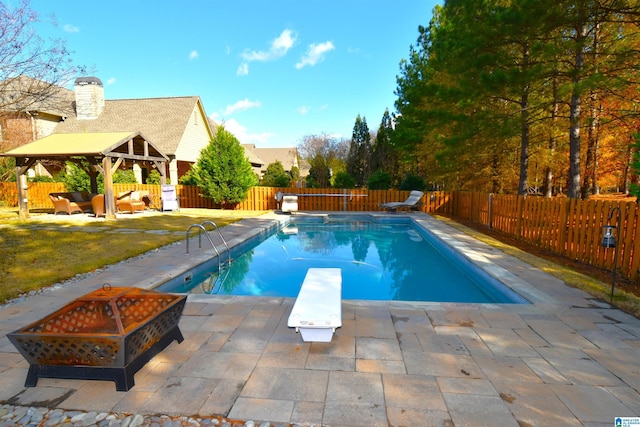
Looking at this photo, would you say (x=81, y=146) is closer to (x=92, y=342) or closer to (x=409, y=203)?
(x=92, y=342)

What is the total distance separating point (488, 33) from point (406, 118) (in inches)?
430

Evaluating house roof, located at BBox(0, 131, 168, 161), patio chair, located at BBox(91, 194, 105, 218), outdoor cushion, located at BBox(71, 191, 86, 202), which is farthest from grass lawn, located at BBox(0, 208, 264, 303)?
house roof, located at BBox(0, 131, 168, 161)

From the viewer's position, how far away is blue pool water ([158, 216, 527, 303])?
5531mm

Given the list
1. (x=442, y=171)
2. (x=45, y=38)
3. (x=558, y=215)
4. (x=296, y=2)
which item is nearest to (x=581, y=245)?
(x=558, y=215)

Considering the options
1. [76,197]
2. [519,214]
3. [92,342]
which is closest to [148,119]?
[76,197]

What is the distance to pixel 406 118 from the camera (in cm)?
1833

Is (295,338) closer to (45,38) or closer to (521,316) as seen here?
(521,316)

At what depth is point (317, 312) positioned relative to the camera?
119 inches

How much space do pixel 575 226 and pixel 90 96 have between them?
28.2 metres

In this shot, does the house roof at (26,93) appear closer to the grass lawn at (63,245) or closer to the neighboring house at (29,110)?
the neighboring house at (29,110)

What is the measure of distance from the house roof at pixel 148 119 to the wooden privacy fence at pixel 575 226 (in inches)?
713

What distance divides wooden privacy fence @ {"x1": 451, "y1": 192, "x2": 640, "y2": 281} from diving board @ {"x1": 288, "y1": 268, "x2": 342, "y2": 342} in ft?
11.9

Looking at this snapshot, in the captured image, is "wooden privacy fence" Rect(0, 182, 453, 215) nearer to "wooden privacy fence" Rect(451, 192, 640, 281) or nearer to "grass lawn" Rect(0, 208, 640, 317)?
"grass lawn" Rect(0, 208, 640, 317)

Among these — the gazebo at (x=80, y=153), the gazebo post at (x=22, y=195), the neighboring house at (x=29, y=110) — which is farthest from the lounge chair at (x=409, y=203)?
the gazebo post at (x=22, y=195)
